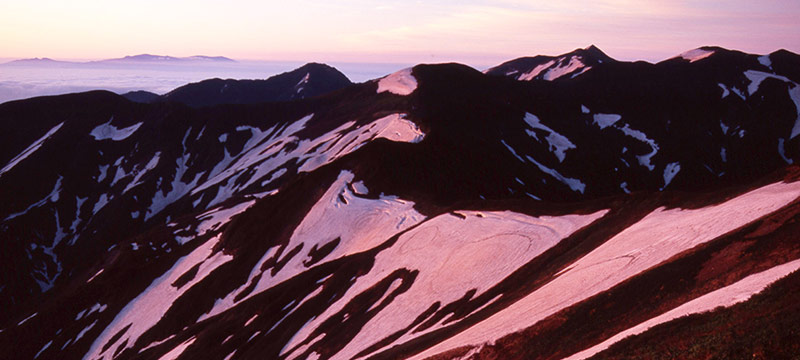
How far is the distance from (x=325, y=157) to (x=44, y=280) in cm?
8737

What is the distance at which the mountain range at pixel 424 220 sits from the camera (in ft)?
79.3

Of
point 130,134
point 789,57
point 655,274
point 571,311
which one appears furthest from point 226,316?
point 789,57

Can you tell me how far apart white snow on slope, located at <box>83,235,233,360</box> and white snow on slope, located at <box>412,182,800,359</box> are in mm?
51156

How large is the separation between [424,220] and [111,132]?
17483cm

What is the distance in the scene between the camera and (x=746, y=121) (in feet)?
495

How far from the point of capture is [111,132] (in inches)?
7407

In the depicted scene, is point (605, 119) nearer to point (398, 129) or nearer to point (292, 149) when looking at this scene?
point (398, 129)

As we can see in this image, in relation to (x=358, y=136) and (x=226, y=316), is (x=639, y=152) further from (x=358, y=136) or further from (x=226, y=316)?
(x=226, y=316)

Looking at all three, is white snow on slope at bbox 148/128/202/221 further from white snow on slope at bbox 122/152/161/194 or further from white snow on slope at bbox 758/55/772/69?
white snow on slope at bbox 758/55/772/69

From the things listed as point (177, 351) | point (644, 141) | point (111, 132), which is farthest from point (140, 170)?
point (644, 141)

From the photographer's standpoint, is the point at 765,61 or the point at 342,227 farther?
the point at 765,61

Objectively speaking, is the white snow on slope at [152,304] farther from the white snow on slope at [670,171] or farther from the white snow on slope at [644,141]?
the white snow on slope at [670,171]

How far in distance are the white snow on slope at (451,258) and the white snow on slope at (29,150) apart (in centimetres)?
17748

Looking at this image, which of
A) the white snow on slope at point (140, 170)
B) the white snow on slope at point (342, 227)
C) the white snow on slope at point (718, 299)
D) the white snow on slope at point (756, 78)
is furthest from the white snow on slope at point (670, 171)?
the white snow on slope at point (140, 170)
